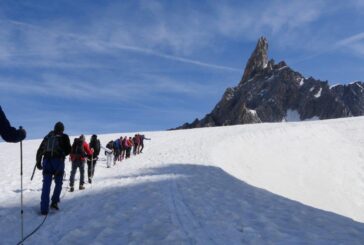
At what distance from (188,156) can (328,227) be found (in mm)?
21011

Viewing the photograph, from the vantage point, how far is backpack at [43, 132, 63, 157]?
11484mm

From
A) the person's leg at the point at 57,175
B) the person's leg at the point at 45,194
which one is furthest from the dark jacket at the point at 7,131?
the person's leg at the point at 57,175

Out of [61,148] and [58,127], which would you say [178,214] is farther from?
[58,127]

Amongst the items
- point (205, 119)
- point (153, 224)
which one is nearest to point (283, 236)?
point (153, 224)

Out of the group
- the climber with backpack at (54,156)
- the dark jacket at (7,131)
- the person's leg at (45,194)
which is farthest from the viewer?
the climber with backpack at (54,156)

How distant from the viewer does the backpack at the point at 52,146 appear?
11484 millimetres

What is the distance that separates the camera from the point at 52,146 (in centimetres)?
1150

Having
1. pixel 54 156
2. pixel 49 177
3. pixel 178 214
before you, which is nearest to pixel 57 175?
pixel 49 177

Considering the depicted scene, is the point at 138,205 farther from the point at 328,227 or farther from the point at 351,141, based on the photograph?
the point at 351,141

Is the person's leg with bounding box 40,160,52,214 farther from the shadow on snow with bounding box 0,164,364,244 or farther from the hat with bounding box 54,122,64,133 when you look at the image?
the hat with bounding box 54,122,64,133

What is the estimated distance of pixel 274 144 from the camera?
44781 millimetres

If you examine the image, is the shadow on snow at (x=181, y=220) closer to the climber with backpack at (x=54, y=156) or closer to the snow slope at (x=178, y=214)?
the snow slope at (x=178, y=214)

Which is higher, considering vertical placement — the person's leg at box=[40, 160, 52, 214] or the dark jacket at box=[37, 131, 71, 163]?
the dark jacket at box=[37, 131, 71, 163]

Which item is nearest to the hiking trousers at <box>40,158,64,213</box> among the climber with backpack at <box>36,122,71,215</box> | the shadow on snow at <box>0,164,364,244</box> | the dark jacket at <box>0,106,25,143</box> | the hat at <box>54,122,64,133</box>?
→ the climber with backpack at <box>36,122,71,215</box>
